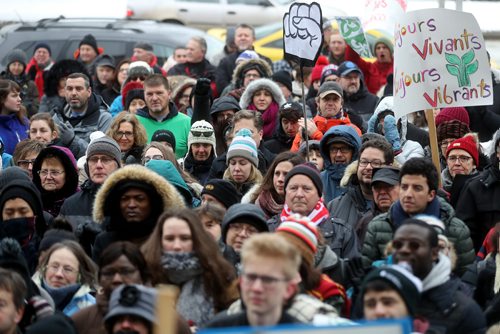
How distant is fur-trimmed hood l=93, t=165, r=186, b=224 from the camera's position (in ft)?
34.8

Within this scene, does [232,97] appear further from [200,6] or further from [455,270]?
[200,6]

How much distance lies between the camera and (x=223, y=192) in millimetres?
11664

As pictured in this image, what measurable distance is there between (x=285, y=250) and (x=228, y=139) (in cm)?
675

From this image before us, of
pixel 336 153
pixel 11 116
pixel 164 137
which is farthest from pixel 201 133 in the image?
pixel 11 116

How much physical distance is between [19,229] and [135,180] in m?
0.94

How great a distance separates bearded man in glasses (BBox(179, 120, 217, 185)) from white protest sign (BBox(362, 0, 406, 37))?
3807 mm

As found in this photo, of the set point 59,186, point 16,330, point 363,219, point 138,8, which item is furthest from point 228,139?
point 138,8

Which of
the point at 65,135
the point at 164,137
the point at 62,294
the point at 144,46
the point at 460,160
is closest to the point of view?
the point at 62,294

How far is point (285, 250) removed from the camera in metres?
7.64

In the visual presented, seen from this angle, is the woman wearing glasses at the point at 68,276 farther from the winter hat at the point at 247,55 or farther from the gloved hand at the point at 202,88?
the winter hat at the point at 247,55

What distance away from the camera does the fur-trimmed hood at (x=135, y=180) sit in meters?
10.6

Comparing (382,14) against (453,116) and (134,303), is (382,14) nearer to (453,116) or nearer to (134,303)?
(453,116)

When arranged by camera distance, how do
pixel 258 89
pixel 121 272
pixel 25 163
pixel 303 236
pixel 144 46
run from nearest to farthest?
1. pixel 303 236
2. pixel 121 272
3. pixel 25 163
4. pixel 258 89
5. pixel 144 46

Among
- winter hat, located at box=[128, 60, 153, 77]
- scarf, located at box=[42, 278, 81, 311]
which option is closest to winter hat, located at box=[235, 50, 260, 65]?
winter hat, located at box=[128, 60, 153, 77]
